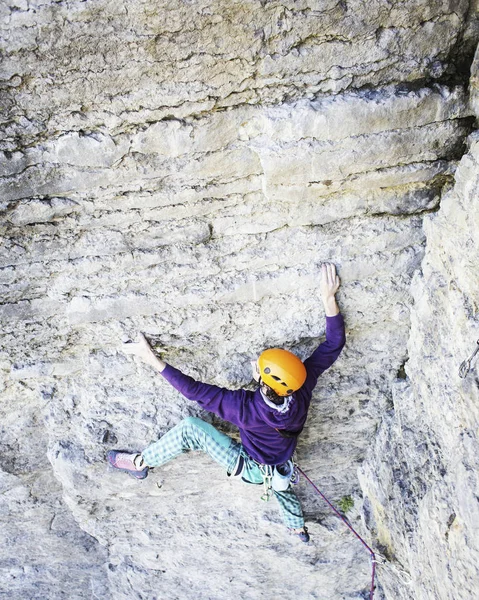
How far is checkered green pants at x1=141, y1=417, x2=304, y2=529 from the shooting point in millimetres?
3504

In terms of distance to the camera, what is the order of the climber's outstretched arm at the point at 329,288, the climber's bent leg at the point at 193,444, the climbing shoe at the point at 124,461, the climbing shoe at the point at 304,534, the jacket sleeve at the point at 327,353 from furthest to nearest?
the climbing shoe at the point at 304,534, the climbing shoe at the point at 124,461, the climber's bent leg at the point at 193,444, the jacket sleeve at the point at 327,353, the climber's outstretched arm at the point at 329,288

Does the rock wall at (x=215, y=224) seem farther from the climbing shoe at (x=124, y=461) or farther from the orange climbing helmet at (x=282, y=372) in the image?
the orange climbing helmet at (x=282, y=372)

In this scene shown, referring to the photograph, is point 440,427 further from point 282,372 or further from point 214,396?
point 214,396

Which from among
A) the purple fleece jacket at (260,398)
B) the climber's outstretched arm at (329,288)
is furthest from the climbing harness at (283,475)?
the climber's outstretched arm at (329,288)

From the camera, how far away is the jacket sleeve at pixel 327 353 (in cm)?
320

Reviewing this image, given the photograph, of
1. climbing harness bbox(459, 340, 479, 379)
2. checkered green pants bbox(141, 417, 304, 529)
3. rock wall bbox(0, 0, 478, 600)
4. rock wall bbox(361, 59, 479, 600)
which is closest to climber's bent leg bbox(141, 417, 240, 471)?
checkered green pants bbox(141, 417, 304, 529)

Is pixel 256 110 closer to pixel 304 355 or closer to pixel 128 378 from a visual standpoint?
pixel 304 355

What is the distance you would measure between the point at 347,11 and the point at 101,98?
109 cm

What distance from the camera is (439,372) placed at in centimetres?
302

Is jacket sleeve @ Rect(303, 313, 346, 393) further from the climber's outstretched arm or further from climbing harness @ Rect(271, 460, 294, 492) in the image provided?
climbing harness @ Rect(271, 460, 294, 492)

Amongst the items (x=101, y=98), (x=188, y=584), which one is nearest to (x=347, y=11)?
(x=101, y=98)

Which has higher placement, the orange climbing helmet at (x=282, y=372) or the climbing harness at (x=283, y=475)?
the orange climbing helmet at (x=282, y=372)

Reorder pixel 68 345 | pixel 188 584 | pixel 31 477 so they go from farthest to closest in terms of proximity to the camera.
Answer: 1. pixel 188 584
2. pixel 31 477
3. pixel 68 345

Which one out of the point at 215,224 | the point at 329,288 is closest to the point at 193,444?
the point at 329,288
